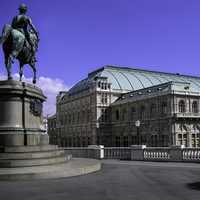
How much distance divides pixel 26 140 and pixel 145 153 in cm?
1563

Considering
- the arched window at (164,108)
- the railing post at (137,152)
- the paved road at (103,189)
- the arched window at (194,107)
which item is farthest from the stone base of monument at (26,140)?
the arched window at (194,107)

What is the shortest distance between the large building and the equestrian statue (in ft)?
136

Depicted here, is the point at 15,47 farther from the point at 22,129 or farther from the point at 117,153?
the point at 117,153

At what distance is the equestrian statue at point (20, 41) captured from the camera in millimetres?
19562

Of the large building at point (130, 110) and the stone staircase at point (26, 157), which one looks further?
the large building at point (130, 110)

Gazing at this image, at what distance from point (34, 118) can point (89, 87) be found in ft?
257

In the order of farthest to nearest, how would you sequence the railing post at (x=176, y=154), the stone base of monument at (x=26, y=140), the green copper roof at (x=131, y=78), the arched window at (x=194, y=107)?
the green copper roof at (x=131, y=78) < the arched window at (x=194, y=107) < the railing post at (x=176, y=154) < the stone base of monument at (x=26, y=140)

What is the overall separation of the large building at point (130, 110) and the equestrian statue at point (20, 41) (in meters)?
41.4

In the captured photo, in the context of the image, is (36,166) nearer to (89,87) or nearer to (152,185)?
(152,185)

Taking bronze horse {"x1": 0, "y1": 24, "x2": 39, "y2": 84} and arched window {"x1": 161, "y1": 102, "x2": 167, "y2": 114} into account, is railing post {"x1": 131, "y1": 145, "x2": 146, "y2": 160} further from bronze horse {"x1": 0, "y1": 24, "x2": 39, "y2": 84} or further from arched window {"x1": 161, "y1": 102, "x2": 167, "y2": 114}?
arched window {"x1": 161, "y1": 102, "x2": 167, "y2": 114}

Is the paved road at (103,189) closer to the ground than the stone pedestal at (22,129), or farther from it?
closer to the ground

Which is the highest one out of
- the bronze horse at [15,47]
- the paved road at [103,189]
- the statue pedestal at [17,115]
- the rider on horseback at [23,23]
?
the rider on horseback at [23,23]

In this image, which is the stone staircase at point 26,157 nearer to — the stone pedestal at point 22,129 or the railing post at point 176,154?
the stone pedestal at point 22,129

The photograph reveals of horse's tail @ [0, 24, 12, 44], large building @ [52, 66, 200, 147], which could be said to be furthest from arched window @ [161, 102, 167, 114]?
horse's tail @ [0, 24, 12, 44]
